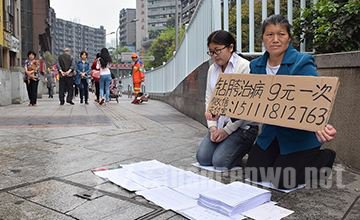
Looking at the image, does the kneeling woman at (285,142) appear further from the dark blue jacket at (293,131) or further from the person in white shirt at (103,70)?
the person in white shirt at (103,70)

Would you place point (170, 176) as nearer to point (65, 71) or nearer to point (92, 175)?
point (92, 175)

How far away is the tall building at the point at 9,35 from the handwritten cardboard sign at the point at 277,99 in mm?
16491

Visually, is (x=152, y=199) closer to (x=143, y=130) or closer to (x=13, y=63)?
(x=143, y=130)

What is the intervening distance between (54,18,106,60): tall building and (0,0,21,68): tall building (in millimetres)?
55065

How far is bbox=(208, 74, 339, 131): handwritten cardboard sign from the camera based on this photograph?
112 inches

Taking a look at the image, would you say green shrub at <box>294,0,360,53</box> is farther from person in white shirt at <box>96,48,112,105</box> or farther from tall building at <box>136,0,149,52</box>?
tall building at <box>136,0,149,52</box>

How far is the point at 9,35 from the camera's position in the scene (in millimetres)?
20203

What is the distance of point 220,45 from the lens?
3.83 metres

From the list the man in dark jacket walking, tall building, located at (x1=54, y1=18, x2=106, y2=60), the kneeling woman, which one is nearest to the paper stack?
the kneeling woman

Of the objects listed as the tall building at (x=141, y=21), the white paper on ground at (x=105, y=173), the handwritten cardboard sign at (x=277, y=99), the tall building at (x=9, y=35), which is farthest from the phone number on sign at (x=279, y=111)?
the tall building at (x=141, y=21)

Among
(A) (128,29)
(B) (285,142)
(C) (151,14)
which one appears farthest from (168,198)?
(C) (151,14)

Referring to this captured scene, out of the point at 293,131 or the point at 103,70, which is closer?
the point at 293,131

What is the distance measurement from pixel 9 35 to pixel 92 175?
749 inches

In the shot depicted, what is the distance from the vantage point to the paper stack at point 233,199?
2621 millimetres
